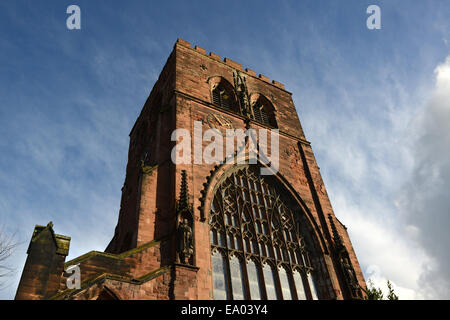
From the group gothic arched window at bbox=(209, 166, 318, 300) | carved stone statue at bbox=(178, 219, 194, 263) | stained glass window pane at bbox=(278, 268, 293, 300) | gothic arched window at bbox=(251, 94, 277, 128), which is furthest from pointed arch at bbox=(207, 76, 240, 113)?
carved stone statue at bbox=(178, 219, 194, 263)

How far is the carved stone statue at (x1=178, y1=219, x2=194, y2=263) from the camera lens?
9.66m

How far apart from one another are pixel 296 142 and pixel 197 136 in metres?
6.29

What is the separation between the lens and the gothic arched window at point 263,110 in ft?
62.8

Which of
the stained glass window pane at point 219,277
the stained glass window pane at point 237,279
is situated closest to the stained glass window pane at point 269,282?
the stained glass window pane at point 237,279

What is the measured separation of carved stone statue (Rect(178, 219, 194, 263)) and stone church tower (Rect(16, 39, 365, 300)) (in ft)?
0.11

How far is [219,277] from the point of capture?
10664 millimetres

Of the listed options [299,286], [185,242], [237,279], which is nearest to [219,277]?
[237,279]

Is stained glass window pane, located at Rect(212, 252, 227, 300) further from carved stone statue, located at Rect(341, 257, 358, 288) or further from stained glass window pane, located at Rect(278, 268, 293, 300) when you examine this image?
carved stone statue, located at Rect(341, 257, 358, 288)

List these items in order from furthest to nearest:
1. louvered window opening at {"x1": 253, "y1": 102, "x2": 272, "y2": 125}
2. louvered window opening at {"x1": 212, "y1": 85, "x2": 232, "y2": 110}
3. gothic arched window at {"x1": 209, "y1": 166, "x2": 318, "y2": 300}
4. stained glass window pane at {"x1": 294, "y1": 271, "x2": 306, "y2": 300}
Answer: louvered window opening at {"x1": 253, "y1": 102, "x2": 272, "y2": 125}, louvered window opening at {"x1": 212, "y1": 85, "x2": 232, "y2": 110}, stained glass window pane at {"x1": 294, "y1": 271, "x2": 306, "y2": 300}, gothic arched window at {"x1": 209, "y1": 166, "x2": 318, "y2": 300}

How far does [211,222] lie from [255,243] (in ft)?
5.67

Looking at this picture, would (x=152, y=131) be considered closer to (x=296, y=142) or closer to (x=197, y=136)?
(x=197, y=136)

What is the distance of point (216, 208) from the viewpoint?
1259 cm

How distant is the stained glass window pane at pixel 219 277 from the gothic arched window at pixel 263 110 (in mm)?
9378
